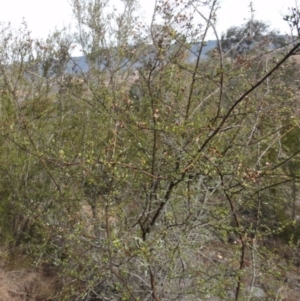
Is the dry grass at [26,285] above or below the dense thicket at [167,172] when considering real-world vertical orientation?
below

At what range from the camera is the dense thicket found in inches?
102

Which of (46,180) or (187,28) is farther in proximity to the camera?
(46,180)

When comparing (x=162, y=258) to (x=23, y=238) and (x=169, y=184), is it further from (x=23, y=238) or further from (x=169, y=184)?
(x=23, y=238)

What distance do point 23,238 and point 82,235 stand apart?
2.51 m

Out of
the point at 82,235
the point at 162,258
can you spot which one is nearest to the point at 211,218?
the point at 162,258

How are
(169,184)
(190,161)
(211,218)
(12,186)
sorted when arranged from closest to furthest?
(190,161)
(169,184)
(211,218)
(12,186)

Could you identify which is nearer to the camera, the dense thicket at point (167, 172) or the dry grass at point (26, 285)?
the dense thicket at point (167, 172)

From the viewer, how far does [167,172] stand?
8.63 ft

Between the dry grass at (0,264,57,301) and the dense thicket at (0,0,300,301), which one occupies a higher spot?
the dense thicket at (0,0,300,301)

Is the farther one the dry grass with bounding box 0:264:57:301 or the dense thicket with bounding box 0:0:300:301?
the dry grass with bounding box 0:264:57:301

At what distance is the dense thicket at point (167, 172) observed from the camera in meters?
2.59

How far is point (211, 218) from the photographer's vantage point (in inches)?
123

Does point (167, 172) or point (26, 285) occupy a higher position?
point (167, 172)

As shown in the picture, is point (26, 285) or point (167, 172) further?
point (26, 285)
